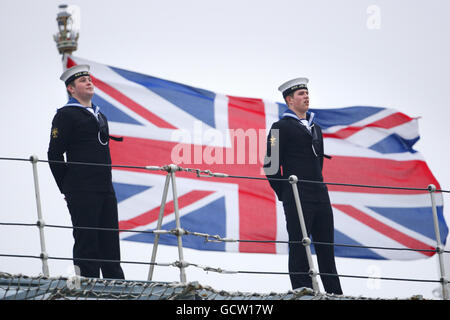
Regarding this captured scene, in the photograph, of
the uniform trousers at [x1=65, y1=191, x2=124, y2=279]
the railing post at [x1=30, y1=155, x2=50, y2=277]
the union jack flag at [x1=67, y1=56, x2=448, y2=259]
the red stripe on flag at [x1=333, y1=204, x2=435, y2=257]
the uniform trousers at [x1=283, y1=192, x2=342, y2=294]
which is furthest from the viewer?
the red stripe on flag at [x1=333, y1=204, x2=435, y2=257]

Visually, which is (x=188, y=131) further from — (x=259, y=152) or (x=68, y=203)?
(x=68, y=203)

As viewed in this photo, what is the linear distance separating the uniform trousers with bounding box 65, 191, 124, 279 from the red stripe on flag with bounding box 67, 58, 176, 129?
385cm

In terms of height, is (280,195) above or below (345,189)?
below

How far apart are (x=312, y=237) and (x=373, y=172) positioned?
528cm

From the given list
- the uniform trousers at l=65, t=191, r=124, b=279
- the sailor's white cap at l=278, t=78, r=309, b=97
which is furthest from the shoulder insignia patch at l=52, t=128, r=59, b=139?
the sailor's white cap at l=278, t=78, r=309, b=97

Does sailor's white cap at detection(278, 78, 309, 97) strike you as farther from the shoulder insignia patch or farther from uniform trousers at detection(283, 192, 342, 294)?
the shoulder insignia patch

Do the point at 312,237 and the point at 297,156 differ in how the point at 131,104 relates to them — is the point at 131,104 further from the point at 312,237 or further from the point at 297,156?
the point at 312,237

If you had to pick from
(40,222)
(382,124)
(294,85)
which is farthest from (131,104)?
(40,222)

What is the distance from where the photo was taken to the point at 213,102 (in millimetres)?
13430

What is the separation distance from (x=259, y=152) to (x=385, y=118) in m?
1.94

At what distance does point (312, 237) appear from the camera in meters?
9.12

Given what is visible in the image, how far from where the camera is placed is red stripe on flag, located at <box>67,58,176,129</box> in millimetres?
12391
